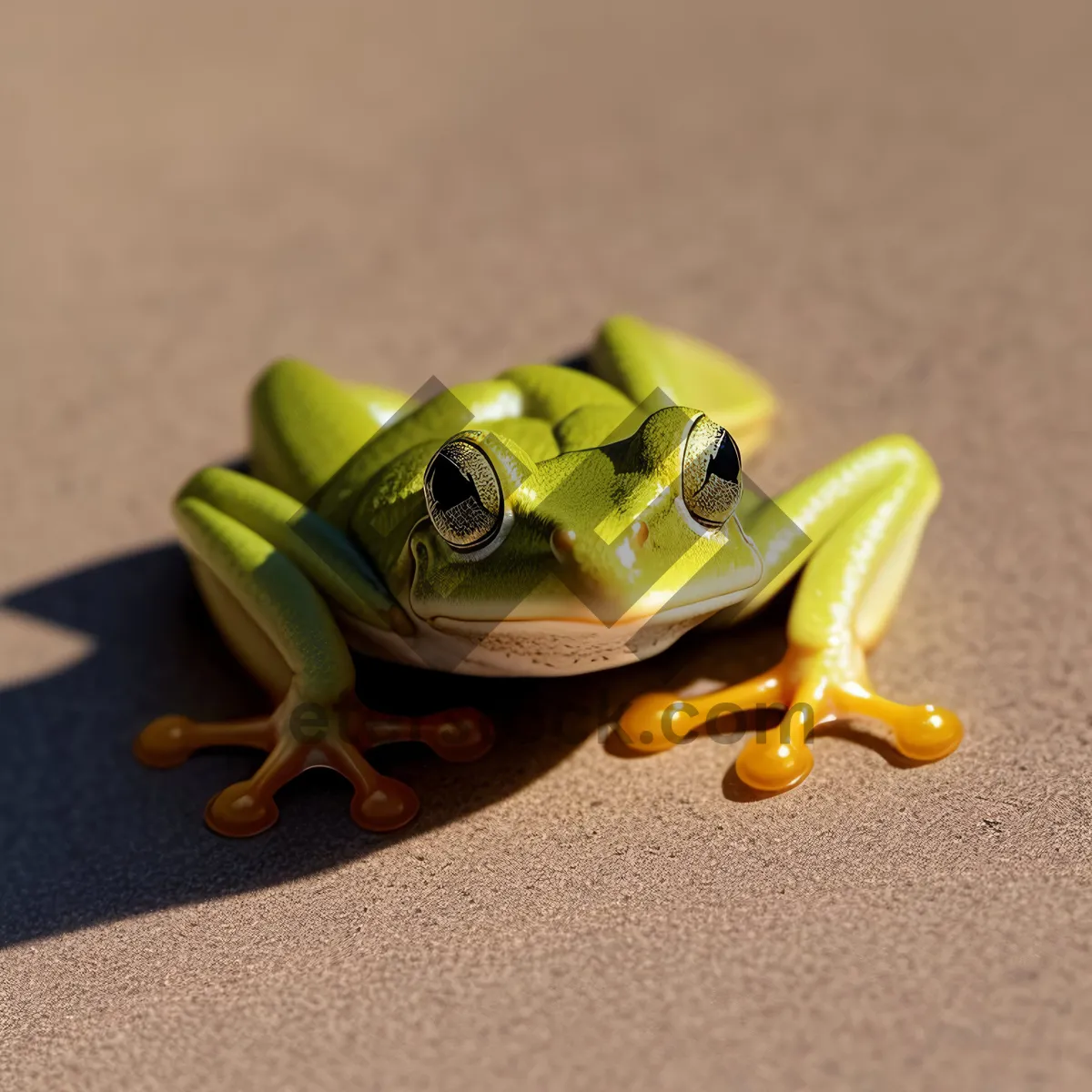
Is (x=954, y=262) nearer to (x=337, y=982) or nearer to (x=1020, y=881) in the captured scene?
(x=1020, y=881)

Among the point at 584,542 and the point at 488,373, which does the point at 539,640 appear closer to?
the point at 584,542

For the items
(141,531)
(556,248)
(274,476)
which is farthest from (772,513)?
(556,248)

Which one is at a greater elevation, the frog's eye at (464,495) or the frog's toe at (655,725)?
the frog's eye at (464,495)

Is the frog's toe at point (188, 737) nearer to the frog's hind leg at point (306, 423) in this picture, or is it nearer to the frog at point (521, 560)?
the frog at point (521, 560)

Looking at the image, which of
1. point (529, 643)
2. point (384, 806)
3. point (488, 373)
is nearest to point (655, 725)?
point (529, 643)

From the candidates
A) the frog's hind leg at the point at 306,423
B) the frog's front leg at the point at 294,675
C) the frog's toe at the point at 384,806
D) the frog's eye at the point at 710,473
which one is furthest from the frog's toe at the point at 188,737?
the frog's eye at the point at 710,473

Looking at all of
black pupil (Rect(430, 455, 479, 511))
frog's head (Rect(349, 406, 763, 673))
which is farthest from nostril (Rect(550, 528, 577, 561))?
black pupil (Rect(430, 455, 479, 511))
